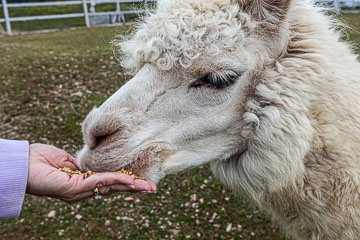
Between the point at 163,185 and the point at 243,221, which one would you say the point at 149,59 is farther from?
the point at 163,185

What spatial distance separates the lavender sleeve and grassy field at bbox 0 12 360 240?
128cm

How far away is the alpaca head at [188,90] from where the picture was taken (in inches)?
72.4

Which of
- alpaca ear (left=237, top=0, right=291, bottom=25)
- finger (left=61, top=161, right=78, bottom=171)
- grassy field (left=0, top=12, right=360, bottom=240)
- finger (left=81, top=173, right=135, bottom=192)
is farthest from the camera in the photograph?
grassy field (left=0, top=12, right=360, bottom=240)

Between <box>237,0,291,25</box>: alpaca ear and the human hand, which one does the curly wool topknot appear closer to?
<box>237,0,291,25</box>: alpaca ear

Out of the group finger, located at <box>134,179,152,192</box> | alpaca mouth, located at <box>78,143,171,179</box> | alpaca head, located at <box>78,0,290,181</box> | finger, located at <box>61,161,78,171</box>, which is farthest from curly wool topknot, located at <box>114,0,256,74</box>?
finger, located at <box>61,161,78,171</box>

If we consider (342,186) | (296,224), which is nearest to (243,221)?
(296,224)

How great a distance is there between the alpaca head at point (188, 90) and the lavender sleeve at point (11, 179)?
32cm

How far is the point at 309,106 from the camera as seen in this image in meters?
1.86

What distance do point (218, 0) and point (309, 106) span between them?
0.80 m

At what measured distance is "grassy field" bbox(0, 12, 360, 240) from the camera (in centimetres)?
439

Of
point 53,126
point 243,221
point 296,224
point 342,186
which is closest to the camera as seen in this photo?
point 342,186

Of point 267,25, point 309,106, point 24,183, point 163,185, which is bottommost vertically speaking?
point 163,185

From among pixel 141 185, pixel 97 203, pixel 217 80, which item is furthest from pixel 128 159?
pixel 97 203

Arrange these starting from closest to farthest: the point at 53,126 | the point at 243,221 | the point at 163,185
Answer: the point at 243,221
the point at 163,185
the point at 53,126
